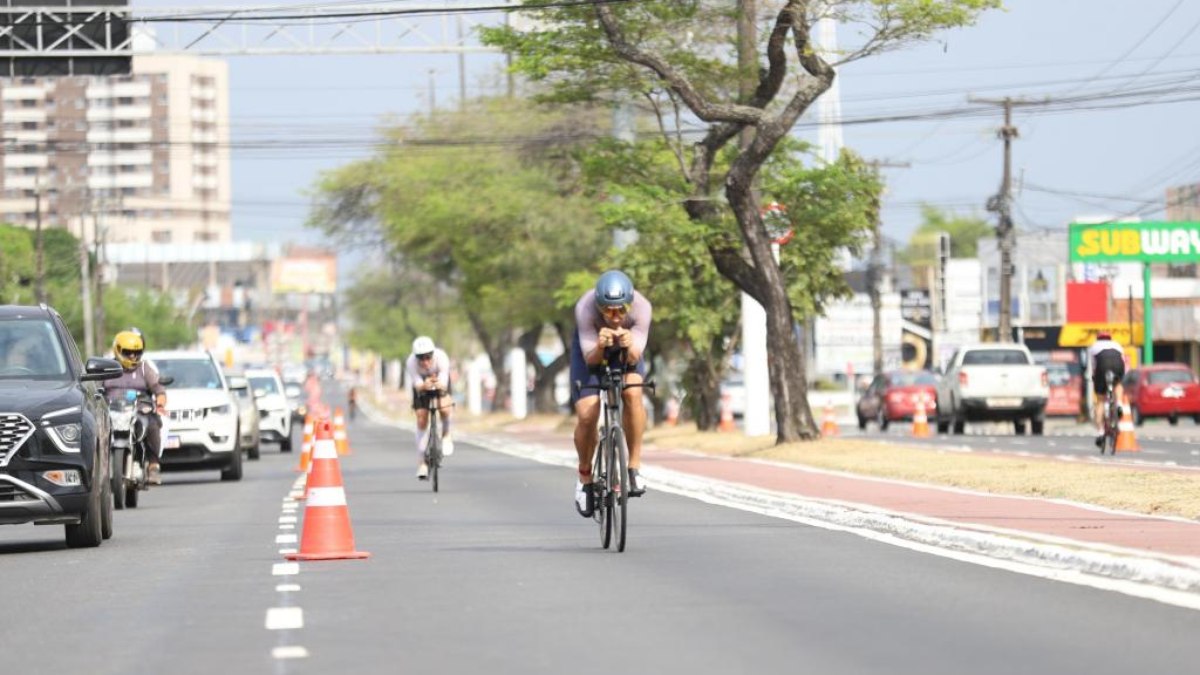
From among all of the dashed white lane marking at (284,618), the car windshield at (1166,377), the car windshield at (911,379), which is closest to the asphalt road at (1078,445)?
the car windshield at (911,379)

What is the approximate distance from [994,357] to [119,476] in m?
28.3

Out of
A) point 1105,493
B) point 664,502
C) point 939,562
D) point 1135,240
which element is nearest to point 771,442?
point 664,502

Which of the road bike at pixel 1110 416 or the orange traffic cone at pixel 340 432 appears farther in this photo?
the orange traffic cone at pixel 340 432

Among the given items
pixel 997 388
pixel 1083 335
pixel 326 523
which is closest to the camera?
pixel 326 523

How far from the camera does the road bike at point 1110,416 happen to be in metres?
33.4

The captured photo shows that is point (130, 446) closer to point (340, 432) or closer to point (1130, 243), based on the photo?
point (340, 432)

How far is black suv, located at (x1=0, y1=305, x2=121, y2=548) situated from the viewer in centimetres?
1658

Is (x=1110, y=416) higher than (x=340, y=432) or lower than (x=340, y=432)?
higher

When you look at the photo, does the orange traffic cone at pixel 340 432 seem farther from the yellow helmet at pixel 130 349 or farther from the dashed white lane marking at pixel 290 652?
the dashed white lane marking at pixel 290 652

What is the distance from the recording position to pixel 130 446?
77.8 feet

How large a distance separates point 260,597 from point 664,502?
1015 centimetres

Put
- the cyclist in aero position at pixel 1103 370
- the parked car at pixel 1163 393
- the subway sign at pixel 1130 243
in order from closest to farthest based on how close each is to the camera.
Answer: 1. the cyclist in aero position at pixel 1103 370
2. the parked car at pixel 1163 393
3. the subway sign at pixel 1130 243

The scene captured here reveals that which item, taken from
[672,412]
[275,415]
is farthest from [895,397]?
[275,415]

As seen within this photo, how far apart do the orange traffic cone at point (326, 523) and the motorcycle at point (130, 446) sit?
7877 millimetres
